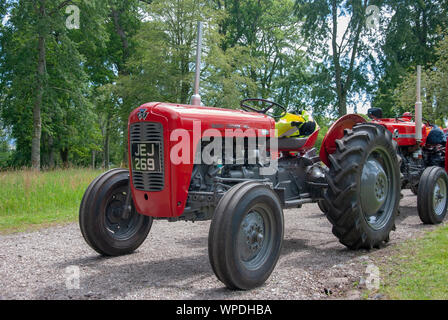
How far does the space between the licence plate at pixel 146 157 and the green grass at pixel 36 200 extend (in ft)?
11.5

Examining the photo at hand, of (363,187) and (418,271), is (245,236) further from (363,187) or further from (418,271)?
(363,187)

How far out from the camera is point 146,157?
4.11 meters

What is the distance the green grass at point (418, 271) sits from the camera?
3.23 meters

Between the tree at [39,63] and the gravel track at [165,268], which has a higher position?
the tree at [39,63]

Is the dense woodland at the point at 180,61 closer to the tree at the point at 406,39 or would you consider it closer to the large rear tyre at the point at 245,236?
the tree at the point at 406,39

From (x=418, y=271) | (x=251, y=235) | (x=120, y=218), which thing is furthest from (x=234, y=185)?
(x=418, y=271)

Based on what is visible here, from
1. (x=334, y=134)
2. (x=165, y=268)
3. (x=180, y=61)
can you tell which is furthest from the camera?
(x=180, y=61)

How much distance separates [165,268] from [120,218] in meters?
0.87

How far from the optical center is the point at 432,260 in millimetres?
A: 4137

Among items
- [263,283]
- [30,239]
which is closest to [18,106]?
[30,239]

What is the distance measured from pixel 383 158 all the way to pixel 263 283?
2.67 m

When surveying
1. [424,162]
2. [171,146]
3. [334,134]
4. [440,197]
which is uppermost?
[334,134]

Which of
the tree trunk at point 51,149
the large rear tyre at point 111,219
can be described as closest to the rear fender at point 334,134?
the large rear tyre at point 111,219
